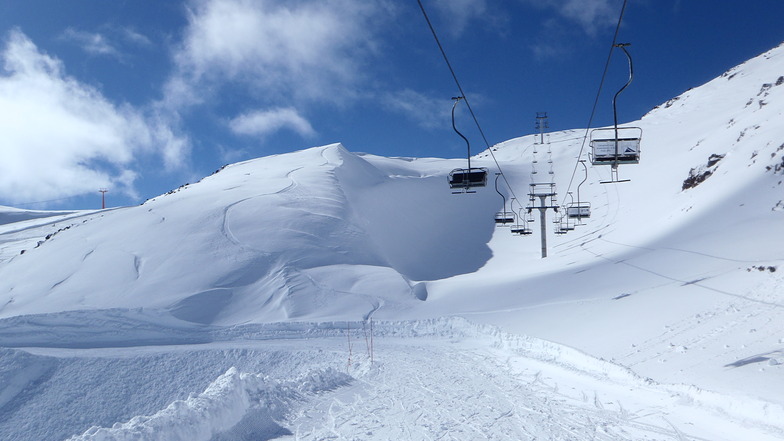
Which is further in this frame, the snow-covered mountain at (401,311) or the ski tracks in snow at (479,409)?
the snow-covered mountain at (401,311)

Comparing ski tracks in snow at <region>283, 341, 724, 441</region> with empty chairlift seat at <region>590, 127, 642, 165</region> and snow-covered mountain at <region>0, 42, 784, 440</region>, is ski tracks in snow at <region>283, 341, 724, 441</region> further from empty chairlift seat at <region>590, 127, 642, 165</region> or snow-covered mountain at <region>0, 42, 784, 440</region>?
empty chairlift seat at <region>590, 127, 642, 165</region>

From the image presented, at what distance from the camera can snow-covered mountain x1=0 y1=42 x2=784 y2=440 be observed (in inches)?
337

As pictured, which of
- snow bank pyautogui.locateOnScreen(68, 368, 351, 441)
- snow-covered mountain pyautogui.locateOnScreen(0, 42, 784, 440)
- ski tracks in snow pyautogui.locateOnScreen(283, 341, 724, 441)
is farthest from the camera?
snow-covered mountain pyautogui.locateOnScreen(0, 42, 784, 440)

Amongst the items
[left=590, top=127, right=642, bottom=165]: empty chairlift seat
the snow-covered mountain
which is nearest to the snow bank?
the snow-covered mountain

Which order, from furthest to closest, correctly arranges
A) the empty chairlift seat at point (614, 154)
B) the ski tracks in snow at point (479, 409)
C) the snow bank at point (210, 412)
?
1. the empty chairlift seat at point (614, 154)
2. the ski tracks in snow at point (479, 409)
3. the snow bank at point (210, 412)

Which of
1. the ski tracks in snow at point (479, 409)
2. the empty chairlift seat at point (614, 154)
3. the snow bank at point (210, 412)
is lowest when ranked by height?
the ski tracks in snow at point (479, 409)

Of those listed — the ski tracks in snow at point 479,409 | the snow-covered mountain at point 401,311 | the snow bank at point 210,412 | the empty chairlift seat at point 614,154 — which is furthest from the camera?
the empty chairlift seat at point 614,154

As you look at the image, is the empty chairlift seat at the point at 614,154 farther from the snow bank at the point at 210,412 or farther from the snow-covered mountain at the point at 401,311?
the snow bank at the point at 210,412

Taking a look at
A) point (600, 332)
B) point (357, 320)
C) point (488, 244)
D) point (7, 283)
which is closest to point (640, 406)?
point (600, 332)

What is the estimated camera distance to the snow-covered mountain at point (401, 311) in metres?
8.56

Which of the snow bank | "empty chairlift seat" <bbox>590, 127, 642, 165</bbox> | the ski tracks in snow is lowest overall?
the ski tracks in snow

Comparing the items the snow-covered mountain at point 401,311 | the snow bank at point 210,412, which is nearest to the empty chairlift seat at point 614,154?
the snow-covered mountain at point 401,311

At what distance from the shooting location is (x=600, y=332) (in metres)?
16.0

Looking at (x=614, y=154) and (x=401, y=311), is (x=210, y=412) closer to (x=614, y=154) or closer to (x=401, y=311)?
(x=614, y=154)
